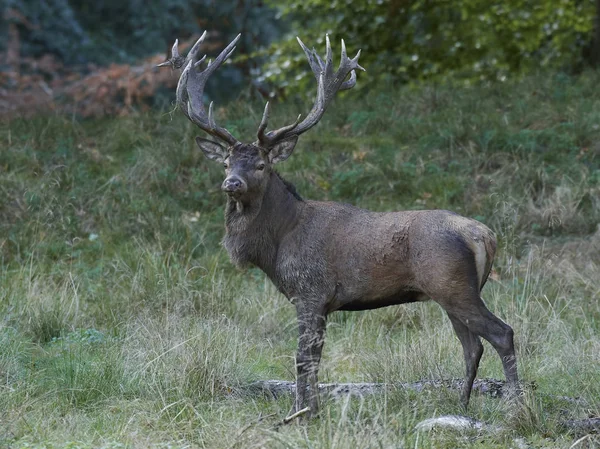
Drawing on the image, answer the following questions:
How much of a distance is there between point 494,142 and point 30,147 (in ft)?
19.3

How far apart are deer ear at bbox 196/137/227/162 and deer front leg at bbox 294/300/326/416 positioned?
4.24 ft


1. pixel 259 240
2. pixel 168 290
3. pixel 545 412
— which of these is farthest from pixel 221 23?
pixel 545 412

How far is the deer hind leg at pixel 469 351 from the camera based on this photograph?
6823 mm

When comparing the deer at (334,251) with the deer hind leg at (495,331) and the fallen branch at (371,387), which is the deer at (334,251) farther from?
the fallen branch at (371,387)

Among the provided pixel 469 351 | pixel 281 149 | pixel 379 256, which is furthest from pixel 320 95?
pixel 469 351

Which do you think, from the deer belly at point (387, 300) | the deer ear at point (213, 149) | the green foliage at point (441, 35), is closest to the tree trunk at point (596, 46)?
the green foliage at point (441, 35)

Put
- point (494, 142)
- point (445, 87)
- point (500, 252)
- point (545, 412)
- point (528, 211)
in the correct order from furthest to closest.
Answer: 1. point (445, 87)
2. point (494, 142)
3. point (528, 211)
4. point (500, 252)
5. point (545, 412)

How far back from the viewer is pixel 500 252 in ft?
34.4

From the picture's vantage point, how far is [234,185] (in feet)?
22.8

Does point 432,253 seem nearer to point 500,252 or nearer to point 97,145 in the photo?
point 500,252

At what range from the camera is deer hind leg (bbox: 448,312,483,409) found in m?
6.82

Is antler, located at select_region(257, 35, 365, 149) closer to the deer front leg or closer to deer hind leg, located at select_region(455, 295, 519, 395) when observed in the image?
the deer front leg

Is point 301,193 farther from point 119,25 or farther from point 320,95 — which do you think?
point 119,25

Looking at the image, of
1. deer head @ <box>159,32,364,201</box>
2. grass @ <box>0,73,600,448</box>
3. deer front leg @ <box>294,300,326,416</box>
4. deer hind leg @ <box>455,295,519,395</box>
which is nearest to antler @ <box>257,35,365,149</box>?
deer head @ <box>159,32,364,201</box>
